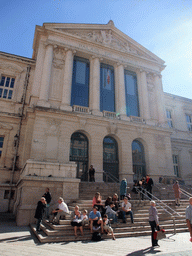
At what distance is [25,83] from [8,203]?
12.4 m

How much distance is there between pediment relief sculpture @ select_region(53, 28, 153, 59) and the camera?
22719 millimetres

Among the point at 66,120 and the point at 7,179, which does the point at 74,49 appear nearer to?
the point at 66,120

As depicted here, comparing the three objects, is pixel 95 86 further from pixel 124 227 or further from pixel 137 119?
pixel 124 227

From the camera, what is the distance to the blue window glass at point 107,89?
70.6 feet

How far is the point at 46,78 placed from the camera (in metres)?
19.3

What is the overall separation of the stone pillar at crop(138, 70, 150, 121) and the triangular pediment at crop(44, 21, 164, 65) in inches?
136

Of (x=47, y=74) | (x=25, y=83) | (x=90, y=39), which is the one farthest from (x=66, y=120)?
(x=90, y=39)

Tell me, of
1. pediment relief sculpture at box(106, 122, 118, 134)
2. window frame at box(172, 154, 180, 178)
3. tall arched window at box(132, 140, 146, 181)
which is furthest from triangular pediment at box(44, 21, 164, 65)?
window frame at box(172, 154, 180, 178)

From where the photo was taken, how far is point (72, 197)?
11430mm

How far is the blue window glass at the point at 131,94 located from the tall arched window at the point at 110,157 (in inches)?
171

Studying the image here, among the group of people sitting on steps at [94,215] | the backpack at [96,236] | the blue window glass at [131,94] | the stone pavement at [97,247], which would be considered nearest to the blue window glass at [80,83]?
the blue window glass at [131,94]

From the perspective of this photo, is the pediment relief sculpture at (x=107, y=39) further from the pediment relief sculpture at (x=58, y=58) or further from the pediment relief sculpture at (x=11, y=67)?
the pediment relief sculpture at (x=11, y=67)

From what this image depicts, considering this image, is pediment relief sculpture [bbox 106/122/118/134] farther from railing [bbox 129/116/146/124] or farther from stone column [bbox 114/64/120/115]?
railing [bbox 129/116/146/124]

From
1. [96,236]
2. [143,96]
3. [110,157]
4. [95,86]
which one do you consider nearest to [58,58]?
[95,86]
